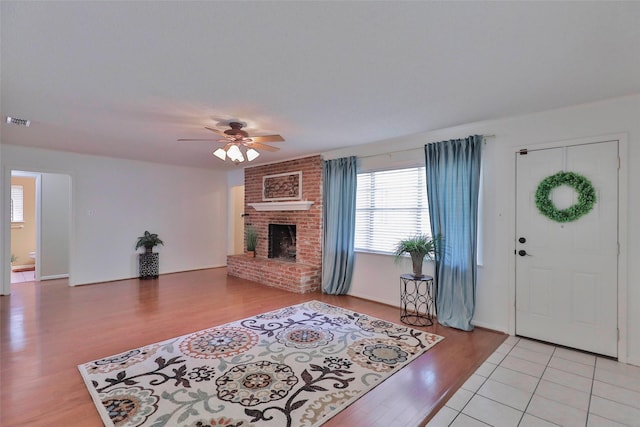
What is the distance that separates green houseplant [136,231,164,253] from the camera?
6.30 meters

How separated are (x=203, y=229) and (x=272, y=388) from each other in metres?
5.77

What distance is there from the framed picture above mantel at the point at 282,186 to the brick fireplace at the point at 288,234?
0.24ft

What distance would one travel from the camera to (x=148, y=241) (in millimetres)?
6309

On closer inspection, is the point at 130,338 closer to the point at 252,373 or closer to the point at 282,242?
the point at 252,373

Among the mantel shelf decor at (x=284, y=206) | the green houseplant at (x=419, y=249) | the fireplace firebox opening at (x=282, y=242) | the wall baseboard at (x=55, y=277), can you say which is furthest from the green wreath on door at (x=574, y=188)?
the wall baseboard at (x=55, y=277)

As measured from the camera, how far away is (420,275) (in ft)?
12.8

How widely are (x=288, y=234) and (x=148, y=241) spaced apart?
2.87m

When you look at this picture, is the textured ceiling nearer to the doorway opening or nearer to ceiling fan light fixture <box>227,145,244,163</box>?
ceiling fan light fixture <box>227,145,244,163</box>

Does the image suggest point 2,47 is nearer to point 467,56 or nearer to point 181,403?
point 181,403

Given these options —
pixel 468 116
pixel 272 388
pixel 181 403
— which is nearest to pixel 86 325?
pixel 181 403

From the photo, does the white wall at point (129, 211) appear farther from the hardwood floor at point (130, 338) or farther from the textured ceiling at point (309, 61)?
the textured ceiling at point (309, 61)

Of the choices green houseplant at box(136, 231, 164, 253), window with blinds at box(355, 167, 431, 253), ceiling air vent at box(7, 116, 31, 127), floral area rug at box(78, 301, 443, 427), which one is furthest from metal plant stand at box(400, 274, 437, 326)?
green houseplant at box(136, 231, 164, 253)

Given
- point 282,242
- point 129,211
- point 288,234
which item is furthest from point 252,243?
point 129,211

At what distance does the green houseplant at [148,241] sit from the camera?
6301 mm
